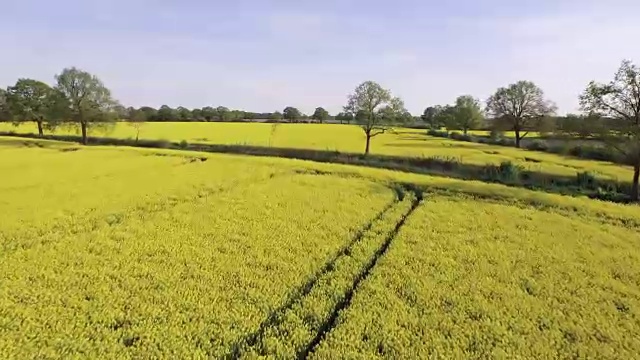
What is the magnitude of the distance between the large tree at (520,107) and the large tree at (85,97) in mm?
61362

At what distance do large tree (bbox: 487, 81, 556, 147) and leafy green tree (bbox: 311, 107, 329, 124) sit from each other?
75866 millimetres

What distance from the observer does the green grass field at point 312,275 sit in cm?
848

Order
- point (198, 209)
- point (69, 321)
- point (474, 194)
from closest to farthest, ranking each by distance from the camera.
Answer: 1. point (69, 321)
2. point (198, 209)
3. point (474, 194)

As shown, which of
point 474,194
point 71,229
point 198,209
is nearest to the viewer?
point 71,229

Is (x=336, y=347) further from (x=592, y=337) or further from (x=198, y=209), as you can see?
(x=198, y=209)

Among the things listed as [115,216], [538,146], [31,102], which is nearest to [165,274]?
[115,216]

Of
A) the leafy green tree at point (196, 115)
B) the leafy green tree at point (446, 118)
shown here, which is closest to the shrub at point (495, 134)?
the leafy green tree at point (446, 118)

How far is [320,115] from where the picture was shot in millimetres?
141000

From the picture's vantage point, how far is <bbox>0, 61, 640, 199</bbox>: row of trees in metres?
28.2

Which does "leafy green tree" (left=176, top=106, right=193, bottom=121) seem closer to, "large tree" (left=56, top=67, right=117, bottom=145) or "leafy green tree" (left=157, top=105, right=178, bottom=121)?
"leafy green tree" (left=157, top=105, right=178, bottom=121)

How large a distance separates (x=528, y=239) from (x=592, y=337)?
7626mm

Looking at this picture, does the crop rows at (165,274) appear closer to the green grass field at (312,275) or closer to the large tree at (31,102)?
the green grass field at (312,275)

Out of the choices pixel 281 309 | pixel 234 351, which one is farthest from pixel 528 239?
pixel 234 351

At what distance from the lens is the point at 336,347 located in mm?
8227
